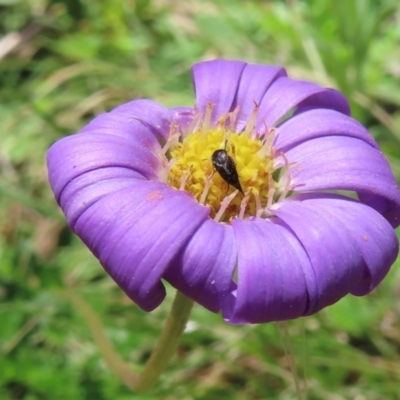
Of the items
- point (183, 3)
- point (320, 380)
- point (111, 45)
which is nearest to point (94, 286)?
point (320, 380)

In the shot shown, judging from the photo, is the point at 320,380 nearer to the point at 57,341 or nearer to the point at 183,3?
the point at 57,341

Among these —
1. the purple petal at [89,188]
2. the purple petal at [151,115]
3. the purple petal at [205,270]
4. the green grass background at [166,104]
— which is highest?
the purple petal at [151,115]

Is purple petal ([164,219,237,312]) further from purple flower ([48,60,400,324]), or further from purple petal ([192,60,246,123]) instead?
purple petal ([192,60,246,123])

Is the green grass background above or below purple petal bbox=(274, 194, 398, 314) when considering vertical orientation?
below

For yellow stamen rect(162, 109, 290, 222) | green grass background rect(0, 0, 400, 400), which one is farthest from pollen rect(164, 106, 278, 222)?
green grass background rect(0, 0, 400, 400)

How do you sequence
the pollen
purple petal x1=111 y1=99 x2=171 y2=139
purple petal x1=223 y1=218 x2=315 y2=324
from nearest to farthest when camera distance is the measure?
purple petal x1=223 y1=218 x2=315 y2=324 < the pollen < purple petal x1=111 y1=99 x2=171 y2=139

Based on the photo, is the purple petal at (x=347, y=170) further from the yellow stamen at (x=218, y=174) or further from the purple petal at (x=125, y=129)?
the purple petal at (x=125, y=129)

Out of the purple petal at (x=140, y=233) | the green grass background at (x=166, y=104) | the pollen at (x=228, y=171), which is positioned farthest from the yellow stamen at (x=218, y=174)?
the green grass background at (x=166, y=104)

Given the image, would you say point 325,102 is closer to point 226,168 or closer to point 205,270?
point 226,168
